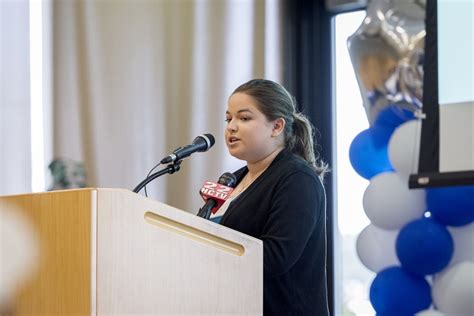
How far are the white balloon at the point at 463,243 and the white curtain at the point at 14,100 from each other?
82.7 inches

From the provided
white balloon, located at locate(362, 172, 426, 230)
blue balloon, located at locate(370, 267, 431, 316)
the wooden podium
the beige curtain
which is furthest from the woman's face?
the beige curtain

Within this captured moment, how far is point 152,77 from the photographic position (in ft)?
12.8

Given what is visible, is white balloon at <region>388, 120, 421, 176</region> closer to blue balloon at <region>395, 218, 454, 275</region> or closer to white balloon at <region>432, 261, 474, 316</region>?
blue balloon at <region>395, 218, 454, 275</region>

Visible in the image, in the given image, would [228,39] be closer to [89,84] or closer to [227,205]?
[89,84]

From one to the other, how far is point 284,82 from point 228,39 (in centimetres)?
37

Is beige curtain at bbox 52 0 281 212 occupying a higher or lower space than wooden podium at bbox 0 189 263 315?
higher

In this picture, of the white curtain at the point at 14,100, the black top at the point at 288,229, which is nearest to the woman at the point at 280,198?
the black top at the point at 288,229

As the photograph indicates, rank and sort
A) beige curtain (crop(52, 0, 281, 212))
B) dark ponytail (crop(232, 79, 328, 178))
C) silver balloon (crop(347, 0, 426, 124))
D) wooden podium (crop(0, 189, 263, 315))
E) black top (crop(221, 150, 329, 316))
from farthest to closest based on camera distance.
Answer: beige curtain (crop(52, 0, 281, 212))
silver balloon (crop(347, 0, 426, 124))
dark ponytail (crop(232, 79, 328, 178))
black top (crop(221, 150, 329, 316))
wooden podium (crop(0, 189, 263, 315))

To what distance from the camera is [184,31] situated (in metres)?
3.87

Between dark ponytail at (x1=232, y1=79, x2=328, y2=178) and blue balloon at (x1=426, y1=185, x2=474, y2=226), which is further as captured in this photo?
blue balloon at (x1=426, y1=185, x2=474, y2=226)

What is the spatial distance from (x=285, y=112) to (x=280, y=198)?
33 centimetres

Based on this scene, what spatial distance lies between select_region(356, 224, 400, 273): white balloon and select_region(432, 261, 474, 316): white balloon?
0.21 metres

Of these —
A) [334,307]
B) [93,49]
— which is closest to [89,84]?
[93,49]

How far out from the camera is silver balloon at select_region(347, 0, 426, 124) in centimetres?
274
